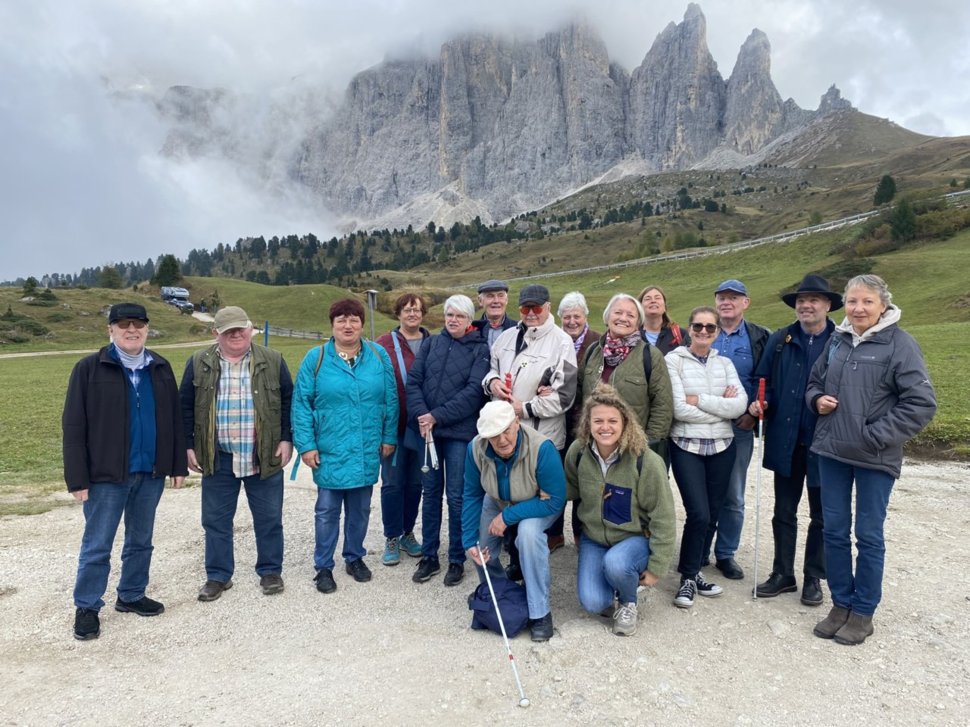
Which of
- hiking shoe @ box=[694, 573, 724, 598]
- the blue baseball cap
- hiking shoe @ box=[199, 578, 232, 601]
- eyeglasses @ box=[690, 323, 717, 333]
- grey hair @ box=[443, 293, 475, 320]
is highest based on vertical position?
the blue baseball cap

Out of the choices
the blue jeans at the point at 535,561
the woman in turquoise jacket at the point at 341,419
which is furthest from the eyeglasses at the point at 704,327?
the woman in turquoise jacket at the point at 341,419

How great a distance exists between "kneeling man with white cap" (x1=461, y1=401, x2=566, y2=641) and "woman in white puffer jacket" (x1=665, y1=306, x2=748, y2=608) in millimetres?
1356

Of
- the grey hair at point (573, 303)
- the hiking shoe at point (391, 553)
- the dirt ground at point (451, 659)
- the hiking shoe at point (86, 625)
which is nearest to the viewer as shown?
the dirt ground at point (451, 659)

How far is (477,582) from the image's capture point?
6.77 meters

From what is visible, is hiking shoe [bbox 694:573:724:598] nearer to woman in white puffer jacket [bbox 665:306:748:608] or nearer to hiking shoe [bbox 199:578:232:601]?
woman in white puffer jacket [bbox 665:306:748:608]

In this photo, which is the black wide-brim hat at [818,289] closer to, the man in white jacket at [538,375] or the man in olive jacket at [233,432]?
the man in white jacket at [538,375]

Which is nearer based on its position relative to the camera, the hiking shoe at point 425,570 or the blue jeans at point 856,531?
the blue jeans at point 856,531

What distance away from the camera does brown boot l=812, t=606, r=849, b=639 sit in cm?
539

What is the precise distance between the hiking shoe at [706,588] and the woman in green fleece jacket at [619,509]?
1.09m

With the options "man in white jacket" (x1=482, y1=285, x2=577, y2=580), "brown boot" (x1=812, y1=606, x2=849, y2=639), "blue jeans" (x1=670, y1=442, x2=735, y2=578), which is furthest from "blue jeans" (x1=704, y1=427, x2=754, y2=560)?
"man in white jacket" (x1=482, y1=285, x2=577, y2=580)

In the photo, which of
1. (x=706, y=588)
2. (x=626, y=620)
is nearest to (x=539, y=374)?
(x=626, y=620)

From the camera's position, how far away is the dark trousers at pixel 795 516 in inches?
240

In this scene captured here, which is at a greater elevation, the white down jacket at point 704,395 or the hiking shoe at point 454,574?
the white down jacket at point 704,395

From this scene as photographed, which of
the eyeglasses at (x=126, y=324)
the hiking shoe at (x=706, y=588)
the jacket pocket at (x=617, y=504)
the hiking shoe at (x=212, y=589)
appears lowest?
the hiking shoe at (x=212, y=589)
